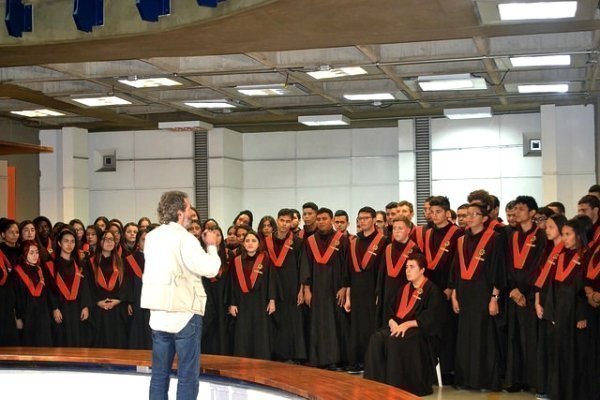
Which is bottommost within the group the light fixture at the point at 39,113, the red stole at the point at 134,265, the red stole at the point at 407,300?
the red stole at the point at 407,300

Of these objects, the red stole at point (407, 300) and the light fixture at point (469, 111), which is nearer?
the red stole at point (407, 300)

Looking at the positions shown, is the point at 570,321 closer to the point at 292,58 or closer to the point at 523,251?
the point at 523,251

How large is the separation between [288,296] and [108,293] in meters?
2.03

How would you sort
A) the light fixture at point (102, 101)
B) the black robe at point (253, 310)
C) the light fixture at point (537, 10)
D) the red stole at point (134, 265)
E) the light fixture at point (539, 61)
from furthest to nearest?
the light fixture at point (102, 101)
the light fixture at point (539, 61)
the red stole at point (134, 265)
the black robe at point (253, 310)
the light fixture at point (537, 10)

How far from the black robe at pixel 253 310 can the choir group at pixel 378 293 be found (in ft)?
0.05

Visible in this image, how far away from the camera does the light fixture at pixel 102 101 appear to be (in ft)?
46.0

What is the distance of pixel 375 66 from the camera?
38.1ft

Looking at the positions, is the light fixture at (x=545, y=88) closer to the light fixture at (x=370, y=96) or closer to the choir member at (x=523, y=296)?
the light fixture at (x=370, y=96)

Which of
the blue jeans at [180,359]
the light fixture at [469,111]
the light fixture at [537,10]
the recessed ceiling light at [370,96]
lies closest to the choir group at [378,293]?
the light fixture at [537,10]

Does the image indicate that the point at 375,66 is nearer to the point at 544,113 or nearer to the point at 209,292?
the point at 209,292

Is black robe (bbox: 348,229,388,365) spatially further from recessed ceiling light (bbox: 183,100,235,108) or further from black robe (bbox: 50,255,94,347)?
recessed ceiling light (bbox: 183,100,235,108)

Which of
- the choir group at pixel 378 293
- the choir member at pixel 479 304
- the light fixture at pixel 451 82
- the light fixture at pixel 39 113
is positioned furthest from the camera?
the light fixture at pixel 39 113

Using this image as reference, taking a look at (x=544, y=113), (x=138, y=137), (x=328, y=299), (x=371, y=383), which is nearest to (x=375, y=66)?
(x=328, y=299)

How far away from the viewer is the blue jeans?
19.4ft
